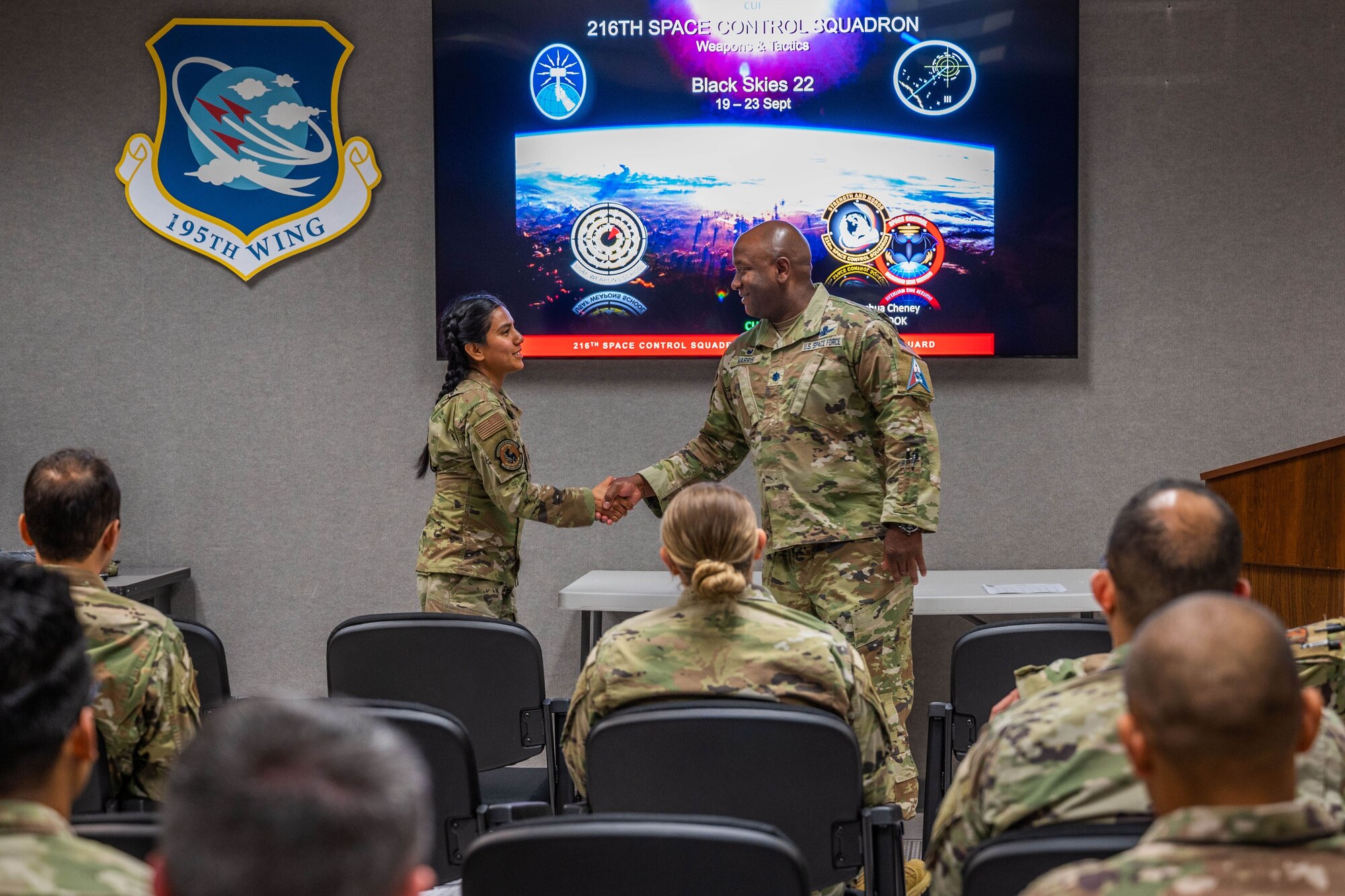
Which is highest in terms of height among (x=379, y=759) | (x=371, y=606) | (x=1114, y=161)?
(x=1114, y=161)

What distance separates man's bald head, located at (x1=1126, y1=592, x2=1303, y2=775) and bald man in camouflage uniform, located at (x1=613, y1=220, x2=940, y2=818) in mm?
2014

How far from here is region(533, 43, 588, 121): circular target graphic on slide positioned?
13.5 feet

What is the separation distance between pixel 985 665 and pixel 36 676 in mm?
1940

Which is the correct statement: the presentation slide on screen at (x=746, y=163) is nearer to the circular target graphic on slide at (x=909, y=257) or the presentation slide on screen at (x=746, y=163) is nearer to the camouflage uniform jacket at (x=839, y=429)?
the circular target graphic on slide at (x=909, y=257)

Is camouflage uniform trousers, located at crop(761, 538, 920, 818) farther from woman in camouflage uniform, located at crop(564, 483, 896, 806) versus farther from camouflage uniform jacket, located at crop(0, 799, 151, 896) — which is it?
camouflage uniform jacket, located at crop(0, 799, 151, 896)

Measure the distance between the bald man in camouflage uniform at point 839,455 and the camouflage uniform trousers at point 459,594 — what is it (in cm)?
81

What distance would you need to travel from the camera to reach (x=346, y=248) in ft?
14.1

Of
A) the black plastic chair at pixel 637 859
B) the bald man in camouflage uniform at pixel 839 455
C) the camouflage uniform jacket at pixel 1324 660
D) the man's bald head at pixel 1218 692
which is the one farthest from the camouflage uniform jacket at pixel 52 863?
the bald man in camouflage uniform at pixel 839 455

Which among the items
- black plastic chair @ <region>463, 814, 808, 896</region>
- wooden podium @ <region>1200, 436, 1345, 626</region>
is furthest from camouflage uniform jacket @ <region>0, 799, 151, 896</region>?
wooden podium @ <region>1200, 436, 1345, 626</region>

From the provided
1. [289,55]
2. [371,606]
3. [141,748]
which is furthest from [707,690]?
[289,55]

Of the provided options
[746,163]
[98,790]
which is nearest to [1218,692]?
[98,790]

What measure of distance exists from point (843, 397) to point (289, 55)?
→ 103 inches

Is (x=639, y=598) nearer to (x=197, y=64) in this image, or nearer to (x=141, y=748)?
(x=141, y=748)

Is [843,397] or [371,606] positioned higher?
[843,397]
